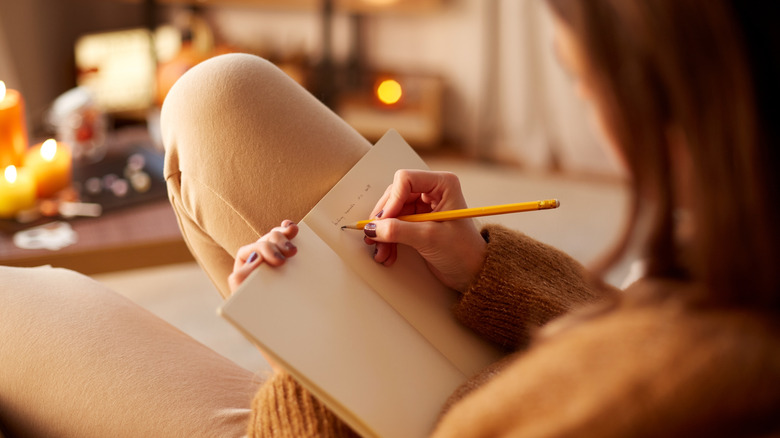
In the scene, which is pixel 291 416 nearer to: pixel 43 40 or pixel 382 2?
pixel 382 2

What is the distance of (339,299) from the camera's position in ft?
1.95

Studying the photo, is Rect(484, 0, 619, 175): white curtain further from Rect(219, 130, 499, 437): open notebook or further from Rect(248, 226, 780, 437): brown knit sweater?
Rect(248, 226, 780, 437): brown knit sweater

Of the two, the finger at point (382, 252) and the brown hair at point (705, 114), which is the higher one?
the brown hair at point (705, 114)

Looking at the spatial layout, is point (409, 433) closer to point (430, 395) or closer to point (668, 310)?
point (430, 395)

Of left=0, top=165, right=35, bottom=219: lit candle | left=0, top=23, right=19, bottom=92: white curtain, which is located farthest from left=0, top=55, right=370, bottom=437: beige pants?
left=0, top=23, right=19, bottom=92: white curtain

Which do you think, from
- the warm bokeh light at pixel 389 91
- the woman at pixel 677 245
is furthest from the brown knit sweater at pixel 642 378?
the warm bokeh light at pixel 389 91

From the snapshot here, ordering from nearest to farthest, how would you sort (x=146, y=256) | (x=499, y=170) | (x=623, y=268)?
(x=146, y=256) → (x=623, y=268) → (x=499, y=170)

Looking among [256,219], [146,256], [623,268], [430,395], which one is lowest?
[623,268]

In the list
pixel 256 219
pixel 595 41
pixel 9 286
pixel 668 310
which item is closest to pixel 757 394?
pixel 668 310

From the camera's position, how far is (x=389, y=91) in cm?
267

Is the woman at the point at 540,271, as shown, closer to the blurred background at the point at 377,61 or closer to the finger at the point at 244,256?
the finger at the point at 244,256

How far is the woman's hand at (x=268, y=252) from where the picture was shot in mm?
565

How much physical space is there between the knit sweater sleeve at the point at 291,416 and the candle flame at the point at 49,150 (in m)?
0.89

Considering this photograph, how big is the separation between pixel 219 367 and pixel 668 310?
1.45 ft
